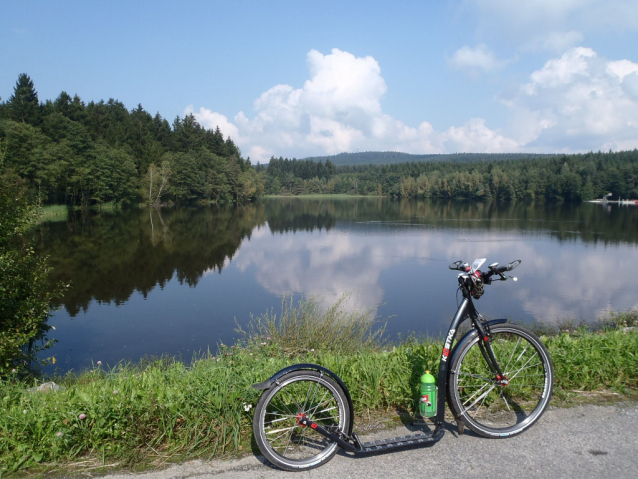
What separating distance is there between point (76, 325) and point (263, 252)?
1485cm

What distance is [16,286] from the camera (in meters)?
8.35

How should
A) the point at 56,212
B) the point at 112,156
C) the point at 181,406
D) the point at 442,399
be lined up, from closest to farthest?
the point at 442,399
the point at 181,406
the point at 56,212
the point at 112,156

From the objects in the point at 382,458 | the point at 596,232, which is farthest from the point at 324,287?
the point at 596,232

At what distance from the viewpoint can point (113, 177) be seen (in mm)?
64625

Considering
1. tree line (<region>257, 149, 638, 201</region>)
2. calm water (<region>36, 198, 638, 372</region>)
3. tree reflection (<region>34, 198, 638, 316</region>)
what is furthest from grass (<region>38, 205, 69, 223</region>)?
tree line (<region>257, 149, 638, 201</region>)

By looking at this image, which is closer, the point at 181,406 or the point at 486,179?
the point at 181,406

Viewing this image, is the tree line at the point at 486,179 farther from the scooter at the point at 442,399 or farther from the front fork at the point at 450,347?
the front fork at the point at 450,347

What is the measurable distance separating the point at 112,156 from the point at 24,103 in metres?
15.8

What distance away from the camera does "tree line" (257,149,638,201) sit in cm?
10750

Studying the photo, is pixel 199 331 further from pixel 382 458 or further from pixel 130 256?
pixel 130 256

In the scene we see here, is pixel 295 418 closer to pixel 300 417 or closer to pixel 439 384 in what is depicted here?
pixel 300 417

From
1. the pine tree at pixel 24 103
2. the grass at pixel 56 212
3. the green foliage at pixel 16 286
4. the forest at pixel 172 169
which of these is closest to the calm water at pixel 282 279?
the green foliage at pixel 16 286

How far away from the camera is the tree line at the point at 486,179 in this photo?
108 meters

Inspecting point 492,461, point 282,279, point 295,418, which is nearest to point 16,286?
point 295,418
